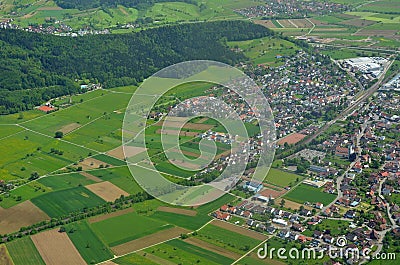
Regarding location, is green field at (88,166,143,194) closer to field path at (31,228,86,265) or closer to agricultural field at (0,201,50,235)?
agricultural field at (0,201,50,235)

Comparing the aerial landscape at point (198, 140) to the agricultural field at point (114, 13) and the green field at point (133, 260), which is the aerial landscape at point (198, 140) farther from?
the agricultural field at point (114, 13)

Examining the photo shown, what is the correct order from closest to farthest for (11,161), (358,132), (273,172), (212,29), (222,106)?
(273,172), (11,161), (358,132), (222,106), (212,29)

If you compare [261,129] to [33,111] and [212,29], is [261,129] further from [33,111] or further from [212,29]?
[212,29]

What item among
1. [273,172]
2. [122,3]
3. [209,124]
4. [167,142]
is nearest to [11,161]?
[167,142]

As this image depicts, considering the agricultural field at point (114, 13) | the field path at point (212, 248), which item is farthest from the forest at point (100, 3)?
the field path at point (212, 248)

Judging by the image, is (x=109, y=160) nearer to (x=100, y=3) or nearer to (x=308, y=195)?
(x=308, y=195)

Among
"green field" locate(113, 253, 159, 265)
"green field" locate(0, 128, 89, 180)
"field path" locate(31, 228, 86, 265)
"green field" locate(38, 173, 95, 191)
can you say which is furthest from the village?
"green field" locate(0, 128, 89, 180)

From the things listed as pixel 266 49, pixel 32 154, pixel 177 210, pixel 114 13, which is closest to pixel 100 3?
pixel 114 13
